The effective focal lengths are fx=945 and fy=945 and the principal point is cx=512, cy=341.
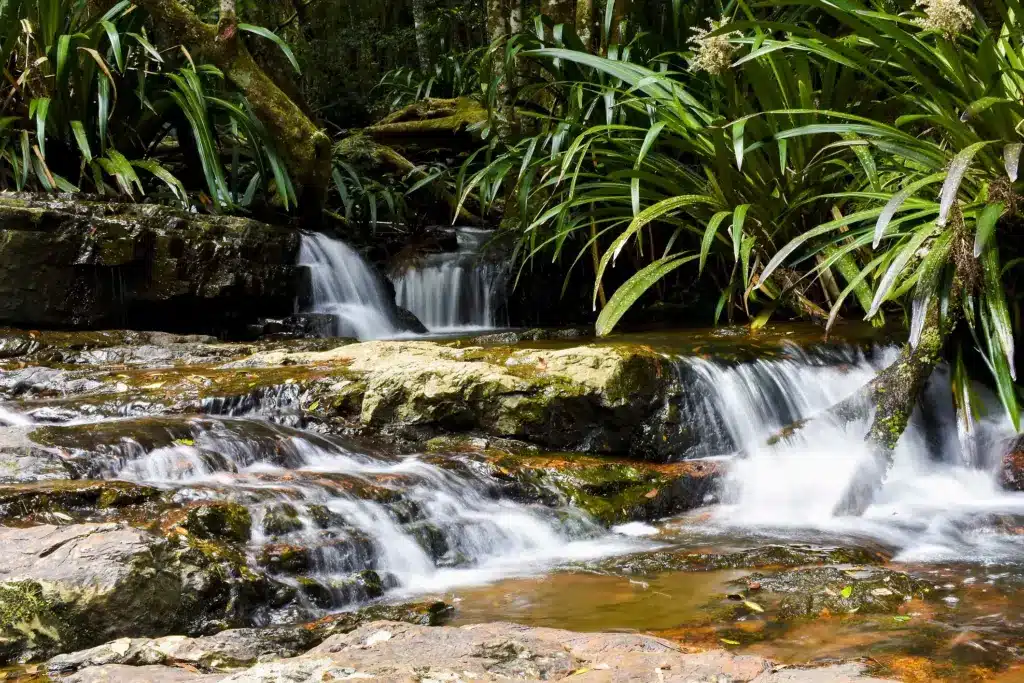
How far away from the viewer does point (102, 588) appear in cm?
217

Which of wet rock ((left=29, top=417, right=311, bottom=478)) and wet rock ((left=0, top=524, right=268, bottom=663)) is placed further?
wet rock ((left=29, top=417, right=311, bottom=478))

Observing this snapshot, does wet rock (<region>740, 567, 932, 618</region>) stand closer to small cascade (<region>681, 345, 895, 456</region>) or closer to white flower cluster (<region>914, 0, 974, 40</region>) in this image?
small cascade (<region>681, 345, 895, 456</region>)

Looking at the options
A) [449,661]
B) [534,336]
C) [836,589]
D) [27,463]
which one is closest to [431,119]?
[534,336]

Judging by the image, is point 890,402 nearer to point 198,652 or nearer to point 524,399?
point 524,399

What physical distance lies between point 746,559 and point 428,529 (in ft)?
3.25

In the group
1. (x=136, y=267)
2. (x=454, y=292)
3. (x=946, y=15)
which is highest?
(x=946, y=15)

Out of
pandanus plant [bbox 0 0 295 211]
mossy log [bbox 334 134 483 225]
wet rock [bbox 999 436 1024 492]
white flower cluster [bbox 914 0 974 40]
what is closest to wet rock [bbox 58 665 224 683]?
white flower cluster [bbox 914 0 974 40]

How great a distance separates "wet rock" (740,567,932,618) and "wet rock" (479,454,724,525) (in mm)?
824

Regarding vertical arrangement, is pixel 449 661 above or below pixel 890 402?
below

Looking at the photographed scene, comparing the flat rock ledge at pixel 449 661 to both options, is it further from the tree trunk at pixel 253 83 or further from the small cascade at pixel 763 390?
the tree trunk at pixel 253 83

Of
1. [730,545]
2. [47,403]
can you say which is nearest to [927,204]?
[730,545]

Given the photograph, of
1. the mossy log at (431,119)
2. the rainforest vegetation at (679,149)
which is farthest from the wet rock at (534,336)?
the mossy log at (431,119)

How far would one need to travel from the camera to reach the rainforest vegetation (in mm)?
3748

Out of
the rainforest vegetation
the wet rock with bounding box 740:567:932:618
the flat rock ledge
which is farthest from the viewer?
the rainforest vegetation
